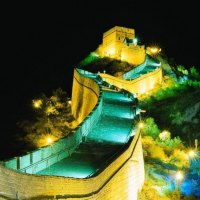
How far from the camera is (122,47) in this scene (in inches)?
1791

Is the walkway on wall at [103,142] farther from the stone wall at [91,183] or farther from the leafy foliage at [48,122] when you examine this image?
the leafy foliage at [48,122]

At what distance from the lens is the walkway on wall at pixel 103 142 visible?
15578 mm

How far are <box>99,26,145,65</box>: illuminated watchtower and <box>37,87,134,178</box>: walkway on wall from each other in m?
16.3

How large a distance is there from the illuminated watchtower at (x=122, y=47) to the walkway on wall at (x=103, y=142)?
53.6ft

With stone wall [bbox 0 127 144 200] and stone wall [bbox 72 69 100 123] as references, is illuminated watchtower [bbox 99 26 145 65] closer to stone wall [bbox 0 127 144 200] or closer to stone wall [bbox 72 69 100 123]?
stone wall [bbox 72 69 100 123]

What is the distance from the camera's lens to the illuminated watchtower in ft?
145

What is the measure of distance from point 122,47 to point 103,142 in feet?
89.7

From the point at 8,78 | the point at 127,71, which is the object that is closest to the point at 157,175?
the point at 127,71

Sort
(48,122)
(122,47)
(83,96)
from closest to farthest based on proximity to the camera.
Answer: (48,122) < (83,96) < (122,47)

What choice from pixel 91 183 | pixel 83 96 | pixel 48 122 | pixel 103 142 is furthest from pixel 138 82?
pixel 91 183

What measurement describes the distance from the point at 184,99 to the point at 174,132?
4.67 metres

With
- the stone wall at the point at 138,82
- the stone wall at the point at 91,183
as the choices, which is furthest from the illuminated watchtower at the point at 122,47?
the stone wall at the point at 91,183

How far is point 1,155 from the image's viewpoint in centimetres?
2858

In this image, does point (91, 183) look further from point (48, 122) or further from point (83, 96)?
point (83, 96)
